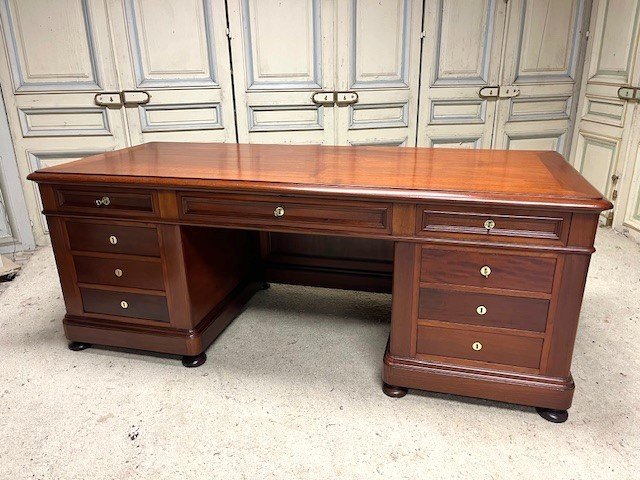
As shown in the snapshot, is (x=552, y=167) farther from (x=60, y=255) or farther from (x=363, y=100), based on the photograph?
(x=60, y=255)

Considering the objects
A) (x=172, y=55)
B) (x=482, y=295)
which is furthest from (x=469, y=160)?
(x=172, y=55)

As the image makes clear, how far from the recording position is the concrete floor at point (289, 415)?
1.39 m

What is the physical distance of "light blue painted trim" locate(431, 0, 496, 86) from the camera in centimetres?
302

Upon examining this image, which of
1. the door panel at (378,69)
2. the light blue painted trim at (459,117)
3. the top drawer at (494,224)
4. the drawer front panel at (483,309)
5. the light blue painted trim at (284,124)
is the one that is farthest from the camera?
the light blue painted trim at (459,117)

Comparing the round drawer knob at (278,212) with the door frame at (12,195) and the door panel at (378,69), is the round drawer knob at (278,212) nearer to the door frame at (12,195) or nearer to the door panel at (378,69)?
the door panel at (378,69)

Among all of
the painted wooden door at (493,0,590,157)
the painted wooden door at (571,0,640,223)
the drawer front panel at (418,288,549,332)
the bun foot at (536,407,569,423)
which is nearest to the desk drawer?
the drawer front panel at (418,288,549,332)

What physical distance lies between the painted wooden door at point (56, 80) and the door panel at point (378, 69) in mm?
1384

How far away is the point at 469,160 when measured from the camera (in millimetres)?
1868

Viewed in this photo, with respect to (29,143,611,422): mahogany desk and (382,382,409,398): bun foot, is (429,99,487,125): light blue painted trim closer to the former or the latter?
(29,143,611,422): mahogany desk

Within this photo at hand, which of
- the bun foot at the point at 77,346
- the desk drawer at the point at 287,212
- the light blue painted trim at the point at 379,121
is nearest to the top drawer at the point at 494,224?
the desk drawer at the point at 287,212

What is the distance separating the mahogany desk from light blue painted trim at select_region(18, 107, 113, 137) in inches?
43.8

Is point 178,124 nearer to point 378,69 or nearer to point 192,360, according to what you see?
point 378,69

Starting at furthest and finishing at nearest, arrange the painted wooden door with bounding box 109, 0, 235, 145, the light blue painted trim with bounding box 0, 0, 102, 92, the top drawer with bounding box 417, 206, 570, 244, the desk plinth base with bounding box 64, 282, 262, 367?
the painted wooden door with bounding box 109, 0, 235, 145 → the light blue painted trim with bounding box 0, 0, 102, 92 → the desk plinth base with bounding box 64, 282, 262, 367 → the top drawer with bounding box 417, 206, 570, 244

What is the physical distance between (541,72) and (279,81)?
5.65ft
